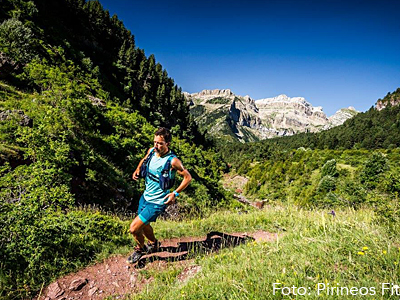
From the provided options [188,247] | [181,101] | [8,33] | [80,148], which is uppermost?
[181,101]

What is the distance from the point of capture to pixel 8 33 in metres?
14.3

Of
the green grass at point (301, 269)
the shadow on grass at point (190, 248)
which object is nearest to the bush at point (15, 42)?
the shadow on grass at point (190, 248)

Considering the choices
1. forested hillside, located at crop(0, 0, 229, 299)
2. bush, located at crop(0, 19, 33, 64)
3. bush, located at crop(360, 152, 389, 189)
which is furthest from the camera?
bush, located at crop(360, 152, 389, 189)

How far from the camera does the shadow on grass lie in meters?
4.27

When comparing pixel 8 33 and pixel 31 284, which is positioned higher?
pixel 8 33

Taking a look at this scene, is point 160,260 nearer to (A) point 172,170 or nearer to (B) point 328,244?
(A) point 172,170

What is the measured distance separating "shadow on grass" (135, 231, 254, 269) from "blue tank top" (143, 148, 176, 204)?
4.82 ft

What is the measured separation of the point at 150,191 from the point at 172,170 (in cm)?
62

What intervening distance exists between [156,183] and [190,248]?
215 cm

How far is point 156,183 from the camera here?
3.86 m

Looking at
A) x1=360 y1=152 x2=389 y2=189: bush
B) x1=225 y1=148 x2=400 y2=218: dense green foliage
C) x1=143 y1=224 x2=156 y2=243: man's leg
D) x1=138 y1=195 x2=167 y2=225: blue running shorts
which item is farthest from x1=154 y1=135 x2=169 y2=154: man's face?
x1=360 y1=152 x2=389 y2=189: bush

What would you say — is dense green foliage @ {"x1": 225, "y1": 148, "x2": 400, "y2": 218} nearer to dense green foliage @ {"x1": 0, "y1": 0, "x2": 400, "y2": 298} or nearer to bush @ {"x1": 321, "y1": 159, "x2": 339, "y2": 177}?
bush @ {"x1": 321, "y1": 159, "x2": 339, "y2": 177}

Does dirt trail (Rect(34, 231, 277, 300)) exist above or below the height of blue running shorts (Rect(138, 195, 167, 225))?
below

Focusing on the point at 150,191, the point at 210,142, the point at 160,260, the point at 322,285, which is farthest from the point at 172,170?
the point at 210,142
